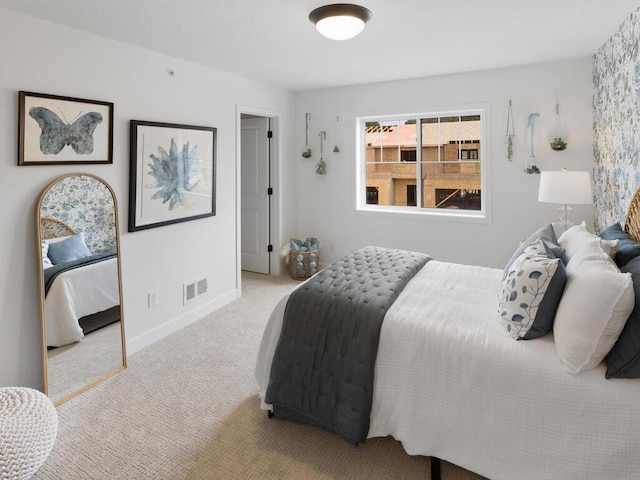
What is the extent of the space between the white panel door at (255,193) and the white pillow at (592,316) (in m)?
4.02

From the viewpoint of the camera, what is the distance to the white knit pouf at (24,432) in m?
1.67

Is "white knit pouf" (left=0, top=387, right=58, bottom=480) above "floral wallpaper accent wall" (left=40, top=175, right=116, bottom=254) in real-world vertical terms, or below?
below

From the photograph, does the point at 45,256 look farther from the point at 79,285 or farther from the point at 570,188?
the point at 570,188

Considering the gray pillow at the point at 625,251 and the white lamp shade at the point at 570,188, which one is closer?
the gray pillow at the point at 625,251

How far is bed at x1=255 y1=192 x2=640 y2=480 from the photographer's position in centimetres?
142

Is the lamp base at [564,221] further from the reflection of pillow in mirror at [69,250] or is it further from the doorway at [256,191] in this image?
the reflection of pillow in mirror at [69,250]

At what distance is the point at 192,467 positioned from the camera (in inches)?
74.1

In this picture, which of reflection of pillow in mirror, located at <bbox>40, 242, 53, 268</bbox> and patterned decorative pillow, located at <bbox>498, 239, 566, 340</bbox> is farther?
reflection of pillow in mirror, located at <bbox>40, 242, 53, 268</bbox>

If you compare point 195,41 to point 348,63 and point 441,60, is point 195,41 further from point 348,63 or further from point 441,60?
point 441,60

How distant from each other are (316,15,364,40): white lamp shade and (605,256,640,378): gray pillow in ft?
6.85

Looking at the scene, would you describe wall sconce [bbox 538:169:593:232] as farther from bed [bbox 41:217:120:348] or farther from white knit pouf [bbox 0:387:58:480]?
white knit pouf [bbox 0:387:58:480]

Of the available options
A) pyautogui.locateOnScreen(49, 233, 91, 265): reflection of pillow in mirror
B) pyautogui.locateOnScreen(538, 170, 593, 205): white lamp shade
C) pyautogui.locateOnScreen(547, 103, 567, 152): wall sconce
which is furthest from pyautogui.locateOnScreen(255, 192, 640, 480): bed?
pyautogui.locateOnScreen(547, 103, 567, 152): wall sconce

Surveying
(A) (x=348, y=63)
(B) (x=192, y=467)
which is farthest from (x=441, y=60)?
(B) (x=192, y=467)

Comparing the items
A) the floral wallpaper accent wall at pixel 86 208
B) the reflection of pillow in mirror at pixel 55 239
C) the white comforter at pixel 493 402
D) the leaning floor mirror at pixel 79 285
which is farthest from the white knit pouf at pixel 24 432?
the white comforter at pixel 493 402
